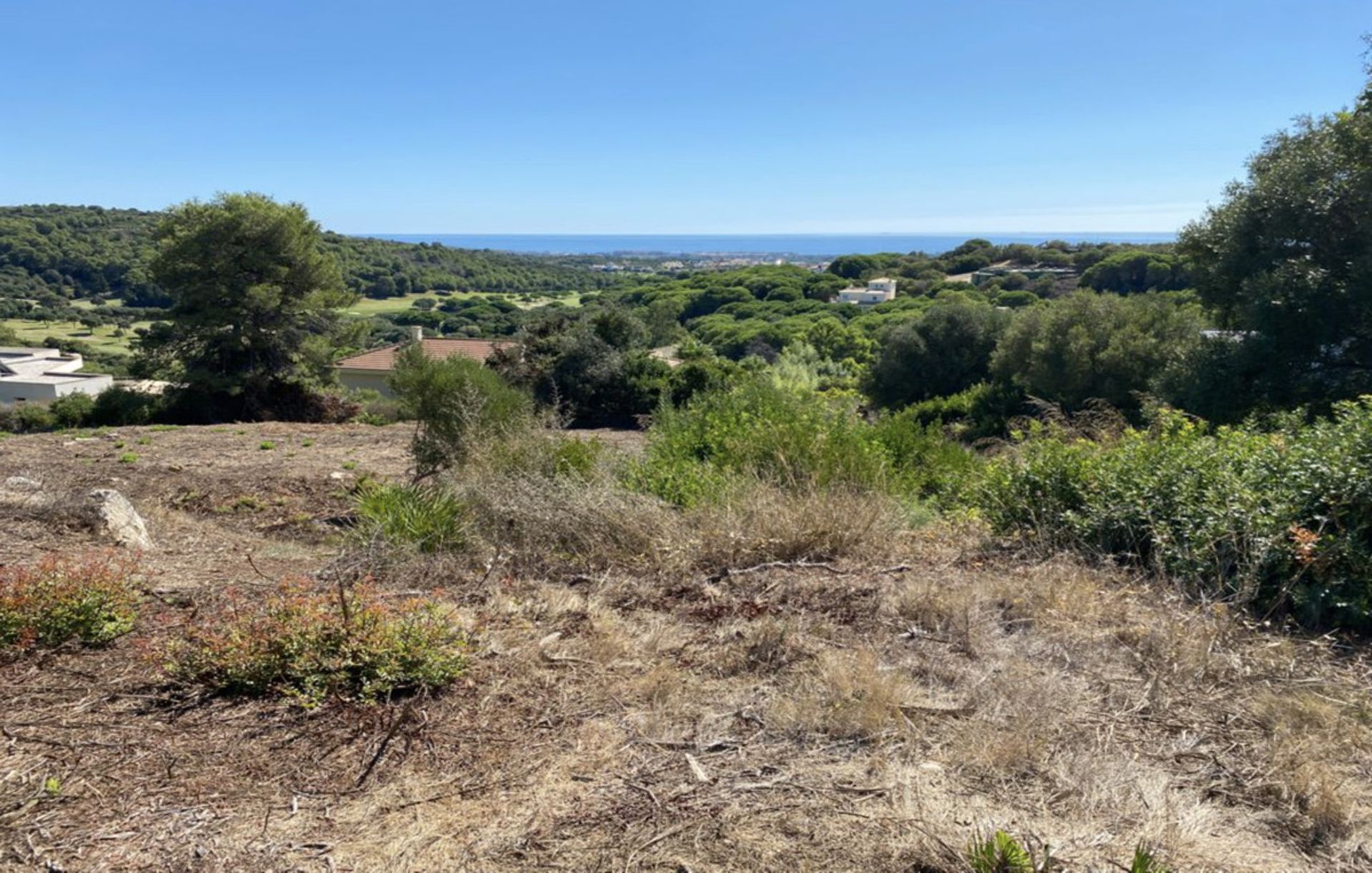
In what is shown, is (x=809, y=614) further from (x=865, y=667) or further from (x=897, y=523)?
(x=897, y=523)

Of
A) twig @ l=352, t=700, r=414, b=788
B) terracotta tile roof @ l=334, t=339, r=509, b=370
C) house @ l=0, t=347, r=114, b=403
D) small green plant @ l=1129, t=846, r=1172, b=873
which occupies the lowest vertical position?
house @ l=0, t=347, r=114, b=403

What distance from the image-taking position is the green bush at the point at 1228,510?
3504 mm

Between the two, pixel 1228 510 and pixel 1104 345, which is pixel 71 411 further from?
pixel 1104 345

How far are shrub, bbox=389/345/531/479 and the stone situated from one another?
273 centimetres

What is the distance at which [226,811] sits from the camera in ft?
7.36

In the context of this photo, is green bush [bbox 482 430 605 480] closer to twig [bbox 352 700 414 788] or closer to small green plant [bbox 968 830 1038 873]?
twig [bbox 352 700 414 788]

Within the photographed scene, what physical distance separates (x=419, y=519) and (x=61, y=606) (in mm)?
1983

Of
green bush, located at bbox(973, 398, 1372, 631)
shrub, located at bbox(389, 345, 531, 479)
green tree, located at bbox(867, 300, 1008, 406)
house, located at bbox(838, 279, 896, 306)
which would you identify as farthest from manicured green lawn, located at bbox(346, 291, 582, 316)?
green bush, located at bbox(973, 398, 1372, 631)

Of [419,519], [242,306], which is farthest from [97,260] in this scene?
[419,519]

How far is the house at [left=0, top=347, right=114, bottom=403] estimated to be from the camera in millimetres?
29297

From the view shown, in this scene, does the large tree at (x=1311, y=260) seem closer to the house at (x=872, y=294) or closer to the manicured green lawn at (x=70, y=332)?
the manicured green lawn at (x=70, y=332)

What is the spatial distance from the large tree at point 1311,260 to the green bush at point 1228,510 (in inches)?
328

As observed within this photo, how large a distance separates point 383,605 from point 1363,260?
44.1ft

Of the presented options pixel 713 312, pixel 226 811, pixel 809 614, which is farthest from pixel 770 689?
pixel 713 312
